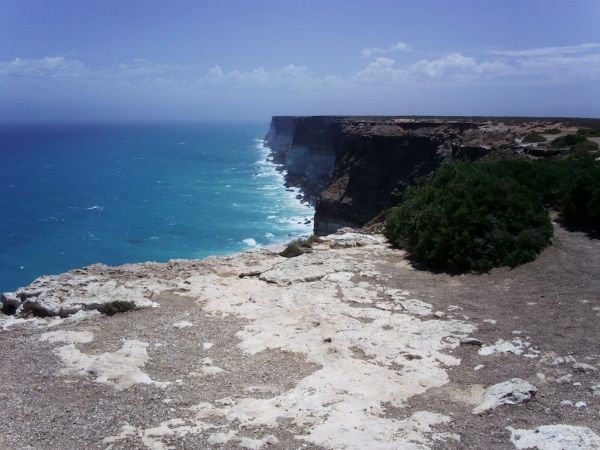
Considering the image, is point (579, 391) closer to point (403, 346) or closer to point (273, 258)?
point (403, 346)

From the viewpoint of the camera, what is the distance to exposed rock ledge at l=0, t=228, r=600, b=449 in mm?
6500

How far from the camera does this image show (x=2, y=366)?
851 centimetres

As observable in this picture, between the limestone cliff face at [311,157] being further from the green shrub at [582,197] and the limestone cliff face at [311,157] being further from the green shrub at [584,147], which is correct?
the green shrub at [582,197]

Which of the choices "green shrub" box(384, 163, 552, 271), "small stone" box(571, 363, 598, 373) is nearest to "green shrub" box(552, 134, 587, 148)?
"green shrub" box(384, 163, 552, 271)

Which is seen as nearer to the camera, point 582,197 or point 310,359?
point 310,359

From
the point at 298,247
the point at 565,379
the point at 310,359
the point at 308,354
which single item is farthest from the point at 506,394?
the point at 298,247

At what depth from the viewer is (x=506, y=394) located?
710 centimetres

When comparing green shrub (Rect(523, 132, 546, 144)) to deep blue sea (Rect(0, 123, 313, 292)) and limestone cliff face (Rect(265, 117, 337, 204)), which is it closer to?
deep blue sea (Rect(0, 123, 313, 292))

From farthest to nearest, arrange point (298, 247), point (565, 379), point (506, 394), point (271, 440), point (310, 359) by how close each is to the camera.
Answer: point (298, 247) → point (310, 359) → point (565, 379) → point (506, 394) → point (271, 440)

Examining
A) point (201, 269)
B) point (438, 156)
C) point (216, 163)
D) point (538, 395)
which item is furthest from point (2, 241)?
point (216, 163)

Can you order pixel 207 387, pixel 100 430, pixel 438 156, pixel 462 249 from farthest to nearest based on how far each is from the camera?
pixel 438 156 → pixel 462 249 → pixel 207 387 → pixel 100 430

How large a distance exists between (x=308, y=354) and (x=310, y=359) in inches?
7.3

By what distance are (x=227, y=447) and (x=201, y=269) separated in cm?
830

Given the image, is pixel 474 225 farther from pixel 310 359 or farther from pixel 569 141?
pixel 569 141
